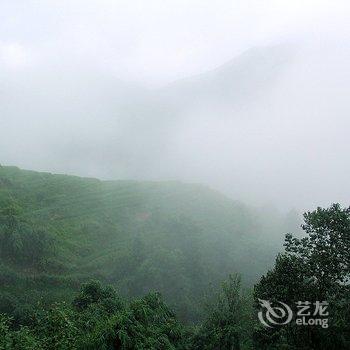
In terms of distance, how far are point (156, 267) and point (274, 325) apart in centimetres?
8587

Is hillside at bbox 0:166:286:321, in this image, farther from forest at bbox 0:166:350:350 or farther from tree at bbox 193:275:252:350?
tree at bbox 193:275:252:350

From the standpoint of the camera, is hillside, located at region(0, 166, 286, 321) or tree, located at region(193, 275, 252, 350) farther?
hillside, located at region(0, 166, 286, 321)

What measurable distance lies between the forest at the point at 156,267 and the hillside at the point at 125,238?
43 cm

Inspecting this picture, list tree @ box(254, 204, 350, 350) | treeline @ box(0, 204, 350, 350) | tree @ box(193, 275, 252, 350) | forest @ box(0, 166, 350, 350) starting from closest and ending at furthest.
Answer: treeline @ box(0, 204, 350, 350), tree @ box(254, 204, 350, 350), forest @ box(0, 166, 350, 350), tree @ box(193, 275, 252, 350)

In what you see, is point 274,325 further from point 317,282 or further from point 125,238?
point 125,238

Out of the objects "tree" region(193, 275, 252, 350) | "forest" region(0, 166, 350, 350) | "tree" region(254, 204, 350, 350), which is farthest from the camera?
"tree" region(193, 275, 252, 350)

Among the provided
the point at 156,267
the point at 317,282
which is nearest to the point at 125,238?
the point at 156,267

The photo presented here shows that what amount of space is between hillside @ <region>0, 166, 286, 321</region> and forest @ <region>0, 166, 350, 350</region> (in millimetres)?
429

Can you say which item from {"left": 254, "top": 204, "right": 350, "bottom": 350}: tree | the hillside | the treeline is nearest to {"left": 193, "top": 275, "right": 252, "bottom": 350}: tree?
the treeline

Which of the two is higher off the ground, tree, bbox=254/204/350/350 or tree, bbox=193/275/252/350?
tree, bbox=254/204/350/350

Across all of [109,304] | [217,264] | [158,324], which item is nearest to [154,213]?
[217,264]

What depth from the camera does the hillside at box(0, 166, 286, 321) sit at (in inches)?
4082

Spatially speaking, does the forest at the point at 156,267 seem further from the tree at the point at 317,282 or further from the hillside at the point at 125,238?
the hillside at the point at 125,238

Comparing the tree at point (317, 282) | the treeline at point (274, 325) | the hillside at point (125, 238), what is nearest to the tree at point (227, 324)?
the treeline at point (274, 325)
